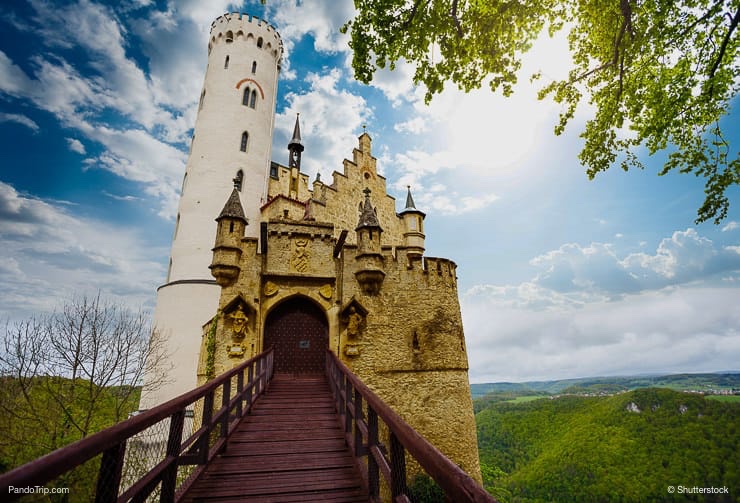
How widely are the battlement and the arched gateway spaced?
66.3 ft

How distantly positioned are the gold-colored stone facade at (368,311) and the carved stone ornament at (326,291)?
0.04 meters

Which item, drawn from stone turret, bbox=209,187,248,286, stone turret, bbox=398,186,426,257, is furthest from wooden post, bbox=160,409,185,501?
stone turret, bbox=398,186,426,257

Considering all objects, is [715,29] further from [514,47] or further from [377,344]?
[377,344]

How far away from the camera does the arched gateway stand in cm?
1132

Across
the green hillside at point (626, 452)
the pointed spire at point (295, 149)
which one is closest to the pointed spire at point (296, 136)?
the pointed spire at point (295, 149)

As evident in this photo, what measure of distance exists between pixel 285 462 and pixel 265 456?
0.42m

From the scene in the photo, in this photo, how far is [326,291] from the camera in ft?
38.6

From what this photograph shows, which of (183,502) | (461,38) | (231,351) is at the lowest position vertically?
(183,502)

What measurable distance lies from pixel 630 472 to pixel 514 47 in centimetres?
6245

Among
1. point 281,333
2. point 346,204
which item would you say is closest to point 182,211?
point 346,204

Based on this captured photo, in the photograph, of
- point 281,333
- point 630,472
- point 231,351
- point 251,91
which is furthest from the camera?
point 630,472

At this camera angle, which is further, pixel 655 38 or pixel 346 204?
pixel 346 204

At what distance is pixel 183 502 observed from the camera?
3514 millimetres

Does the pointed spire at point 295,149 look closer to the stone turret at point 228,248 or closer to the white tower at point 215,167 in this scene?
the white tower at point 215,167
